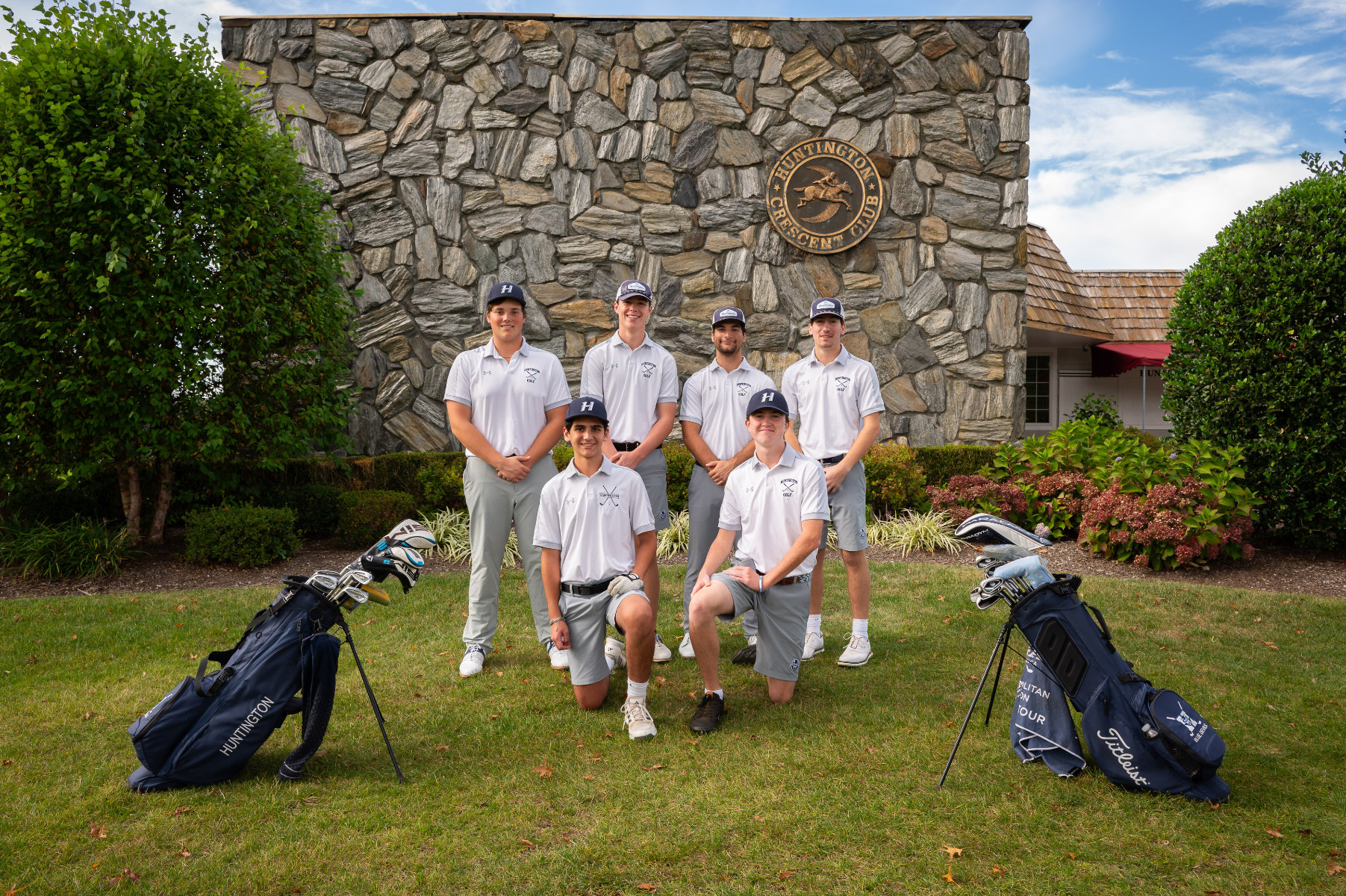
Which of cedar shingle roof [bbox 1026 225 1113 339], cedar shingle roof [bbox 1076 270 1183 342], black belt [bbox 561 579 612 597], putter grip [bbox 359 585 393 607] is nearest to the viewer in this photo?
putter grip [bbox 359 585 393 607]

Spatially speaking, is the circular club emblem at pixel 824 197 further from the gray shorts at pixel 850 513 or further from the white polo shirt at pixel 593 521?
the white polo shirt at pixel 593 521

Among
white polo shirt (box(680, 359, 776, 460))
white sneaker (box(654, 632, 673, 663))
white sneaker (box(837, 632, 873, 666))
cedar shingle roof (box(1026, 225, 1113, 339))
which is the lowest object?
white sneaker (box(654, 632, 673, 663))

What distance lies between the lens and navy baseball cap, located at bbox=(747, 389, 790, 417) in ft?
14.5

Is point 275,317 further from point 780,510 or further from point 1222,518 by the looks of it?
point 1222,518

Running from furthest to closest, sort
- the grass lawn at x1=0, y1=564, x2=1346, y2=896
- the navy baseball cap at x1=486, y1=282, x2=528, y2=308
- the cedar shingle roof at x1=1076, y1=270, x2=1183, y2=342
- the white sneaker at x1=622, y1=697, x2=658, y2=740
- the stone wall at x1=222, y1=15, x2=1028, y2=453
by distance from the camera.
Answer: the cedar shingle roof at x1=1076, y1=270, x2=1183, y2=342, the stone wall at x1=222, y1=15, x2=1028, y2=453, the navy baseball cap at x1=486, y1=282, x2=528, y2=308, the white sneaker at x1=622, y1=697, x2=658, y2=740, the grass lawn at x1=0, y1=564, x2=1346, y2=896

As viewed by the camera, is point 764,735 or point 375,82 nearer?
point 764,735

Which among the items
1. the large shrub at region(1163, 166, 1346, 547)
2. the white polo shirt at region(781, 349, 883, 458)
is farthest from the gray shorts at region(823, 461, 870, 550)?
the large shrub at region(1163, 166, 1346, 547)

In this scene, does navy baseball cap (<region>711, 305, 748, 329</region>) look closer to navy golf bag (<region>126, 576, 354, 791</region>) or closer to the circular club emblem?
navy golf bag (<region>126, 576, 354, 791</region>)

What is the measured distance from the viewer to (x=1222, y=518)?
24.0ft

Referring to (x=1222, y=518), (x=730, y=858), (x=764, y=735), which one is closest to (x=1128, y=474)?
(x=1222, y=518)

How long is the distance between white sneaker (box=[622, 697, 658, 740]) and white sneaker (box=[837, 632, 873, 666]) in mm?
1450

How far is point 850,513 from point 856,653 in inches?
33.3

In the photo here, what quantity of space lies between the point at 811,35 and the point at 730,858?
10.00m

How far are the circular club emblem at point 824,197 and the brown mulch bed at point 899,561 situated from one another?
4.18 meters
